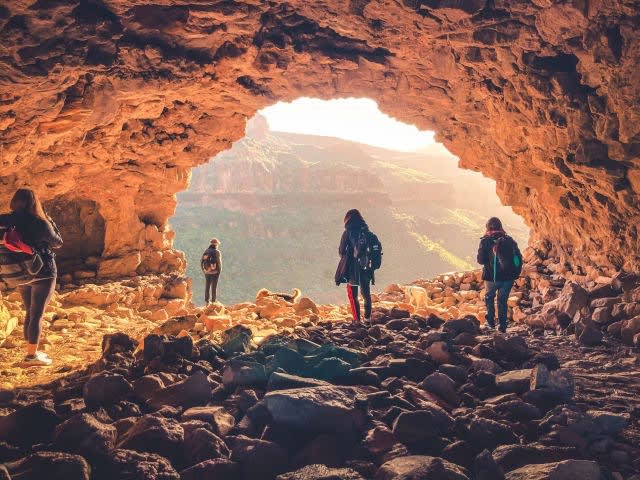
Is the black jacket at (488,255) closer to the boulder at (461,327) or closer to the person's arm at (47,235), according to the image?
the boulder at (461,327)

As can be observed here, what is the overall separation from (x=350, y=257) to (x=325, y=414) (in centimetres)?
410

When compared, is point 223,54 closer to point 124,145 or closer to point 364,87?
point 364,87

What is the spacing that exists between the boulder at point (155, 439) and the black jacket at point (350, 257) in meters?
4.23

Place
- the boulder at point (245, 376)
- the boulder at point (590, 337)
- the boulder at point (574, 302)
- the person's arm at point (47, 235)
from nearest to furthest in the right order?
the boulder at point (245, 376)
the person's arm at point (47, 235)
the boulder at point (590, 337)
the boulder at point (574, 302)

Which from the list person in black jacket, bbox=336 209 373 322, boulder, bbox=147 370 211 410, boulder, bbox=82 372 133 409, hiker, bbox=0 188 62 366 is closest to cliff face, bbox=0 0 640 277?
hiker, bbox=0 188 62 366

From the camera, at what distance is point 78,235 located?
11.0 metres

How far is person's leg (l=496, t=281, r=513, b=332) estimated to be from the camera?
6559 millimetres

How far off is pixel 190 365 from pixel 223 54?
5.35 m

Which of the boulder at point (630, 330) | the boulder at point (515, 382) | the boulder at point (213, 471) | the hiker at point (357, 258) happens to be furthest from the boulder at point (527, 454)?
the hiker at point (357, 258)

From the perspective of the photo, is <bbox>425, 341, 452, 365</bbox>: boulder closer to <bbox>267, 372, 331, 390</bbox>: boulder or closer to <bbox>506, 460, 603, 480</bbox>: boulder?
<bbox>267, 372, 331, 390</bbox>: boulder

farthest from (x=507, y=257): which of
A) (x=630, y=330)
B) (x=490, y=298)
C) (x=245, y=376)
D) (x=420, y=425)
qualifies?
(x=245, y=376)

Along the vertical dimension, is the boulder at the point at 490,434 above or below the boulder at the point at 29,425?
above

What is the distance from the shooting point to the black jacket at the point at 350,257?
629 centimetres

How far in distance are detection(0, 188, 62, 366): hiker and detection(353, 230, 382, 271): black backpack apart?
12.9ft
